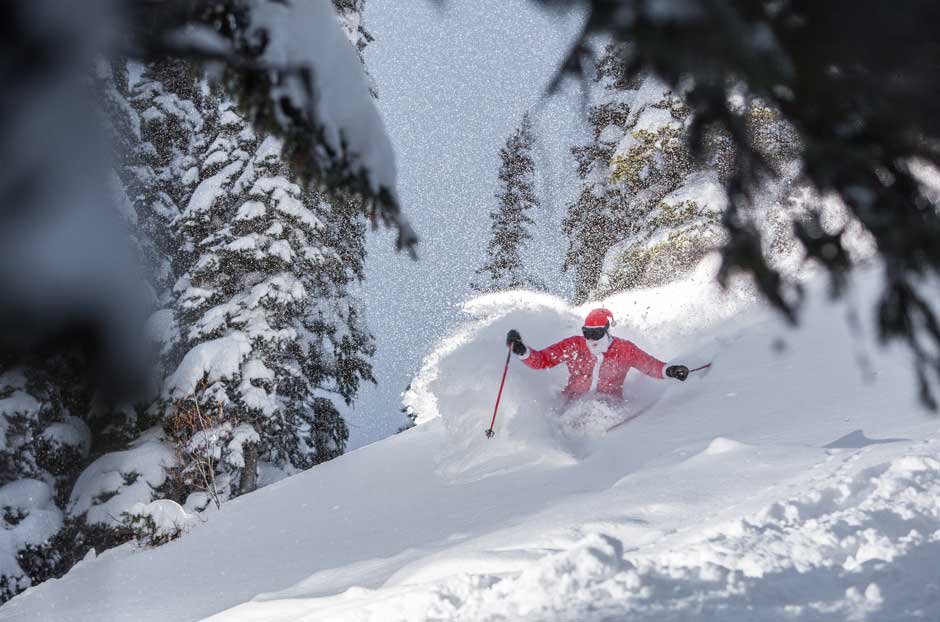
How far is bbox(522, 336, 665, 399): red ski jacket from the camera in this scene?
8.23 meters

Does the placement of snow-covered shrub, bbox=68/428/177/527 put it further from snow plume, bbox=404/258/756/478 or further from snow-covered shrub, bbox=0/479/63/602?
snow plume, bbox=404/258/756/478

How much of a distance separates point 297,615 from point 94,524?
390 inches

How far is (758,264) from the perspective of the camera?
1.79 meters

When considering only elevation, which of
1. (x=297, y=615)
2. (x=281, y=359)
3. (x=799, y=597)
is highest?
(x=281, y=359)

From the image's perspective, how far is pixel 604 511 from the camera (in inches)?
187

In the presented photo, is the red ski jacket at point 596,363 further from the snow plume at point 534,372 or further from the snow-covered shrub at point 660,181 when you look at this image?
the snow-covered shrub at point 660,181

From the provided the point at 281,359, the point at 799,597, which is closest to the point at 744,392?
the point at 799,597

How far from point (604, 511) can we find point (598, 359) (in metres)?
3.88

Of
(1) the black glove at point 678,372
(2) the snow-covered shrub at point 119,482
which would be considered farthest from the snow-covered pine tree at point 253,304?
(1) the black glove at point 678,372

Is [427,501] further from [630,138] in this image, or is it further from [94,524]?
[630,138]

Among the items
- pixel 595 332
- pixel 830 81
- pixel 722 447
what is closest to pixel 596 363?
pixel 595 332

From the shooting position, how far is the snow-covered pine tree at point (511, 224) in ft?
83.0

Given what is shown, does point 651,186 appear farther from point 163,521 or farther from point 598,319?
point 163,521

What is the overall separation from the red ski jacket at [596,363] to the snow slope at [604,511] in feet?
1.17
